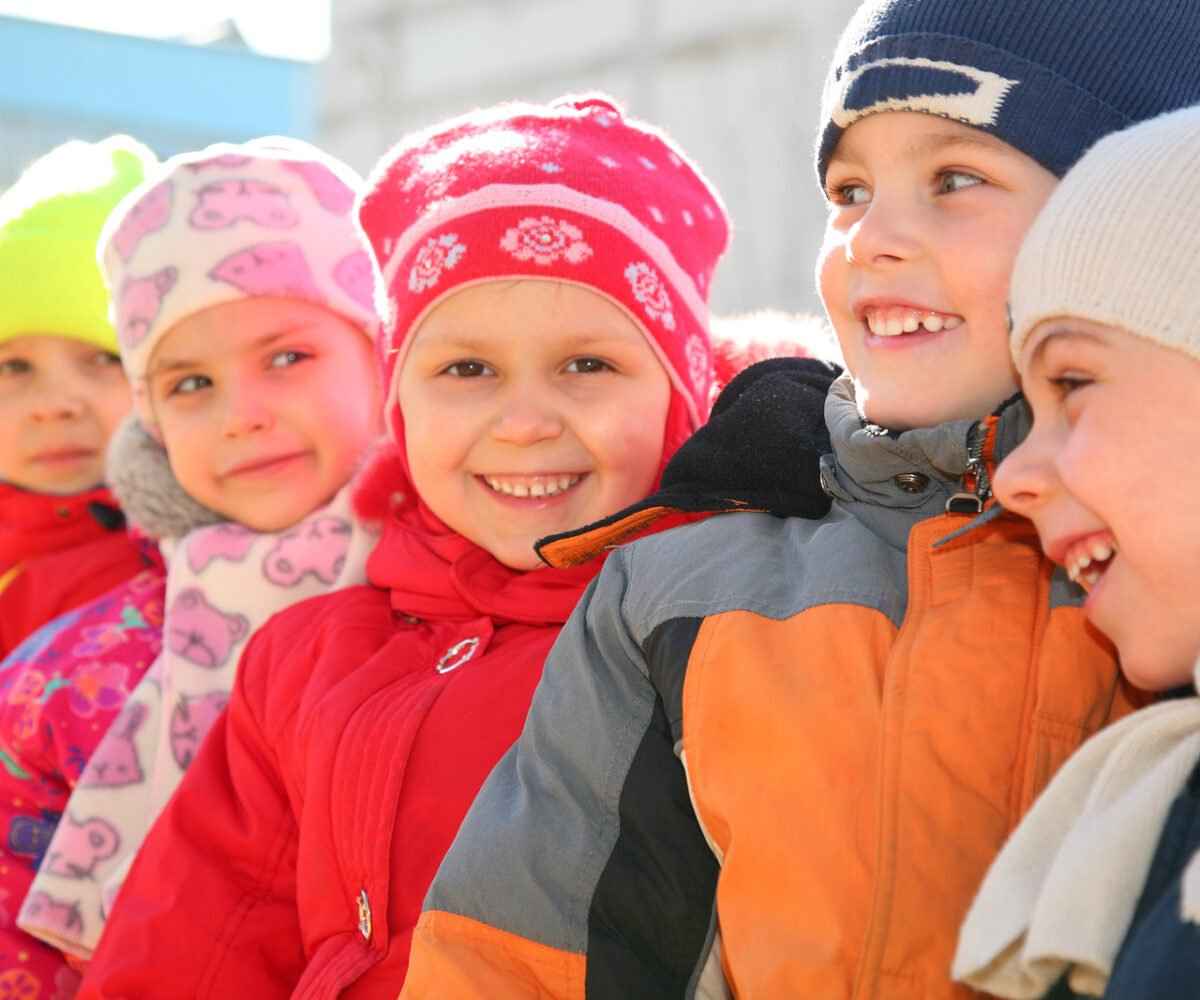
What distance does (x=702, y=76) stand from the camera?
18.9 ft

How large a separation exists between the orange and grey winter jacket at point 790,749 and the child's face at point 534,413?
1.31ft

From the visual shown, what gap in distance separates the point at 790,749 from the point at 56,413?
2.24m

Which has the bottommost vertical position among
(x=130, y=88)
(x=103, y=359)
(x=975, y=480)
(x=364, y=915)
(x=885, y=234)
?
(x=364, y=915)

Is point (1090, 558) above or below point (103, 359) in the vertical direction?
above

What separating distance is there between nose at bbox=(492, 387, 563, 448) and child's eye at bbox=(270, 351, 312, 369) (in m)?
0.67

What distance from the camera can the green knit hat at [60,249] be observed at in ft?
10.7

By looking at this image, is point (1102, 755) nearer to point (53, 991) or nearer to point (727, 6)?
point (53, 991)

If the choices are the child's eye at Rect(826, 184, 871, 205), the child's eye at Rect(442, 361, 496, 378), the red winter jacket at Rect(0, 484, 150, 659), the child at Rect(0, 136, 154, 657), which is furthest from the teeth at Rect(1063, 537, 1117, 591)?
the child at Rect(0, 136, 154, 657)

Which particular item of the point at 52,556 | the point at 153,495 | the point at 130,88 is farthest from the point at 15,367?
the point at 130,88

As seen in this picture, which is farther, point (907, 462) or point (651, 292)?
point (651, 292)

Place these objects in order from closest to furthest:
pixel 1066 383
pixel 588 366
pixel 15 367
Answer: pixel 1066 383 < pixel 588 366 < pixel 15 367

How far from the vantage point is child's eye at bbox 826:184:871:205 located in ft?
6.00

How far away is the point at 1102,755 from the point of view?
4.25 ft

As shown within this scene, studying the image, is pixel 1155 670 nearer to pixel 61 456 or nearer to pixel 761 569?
pixel 761 569
